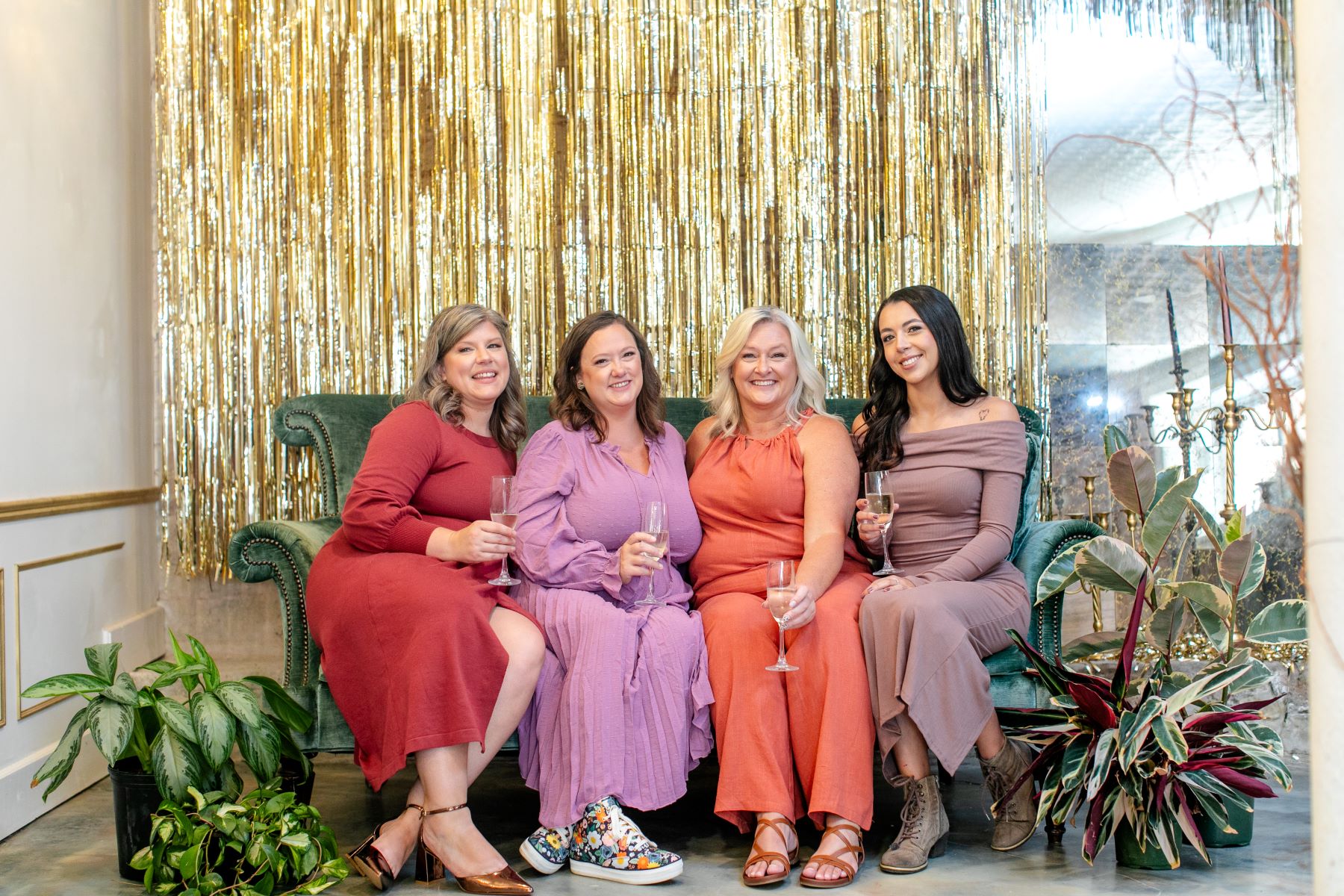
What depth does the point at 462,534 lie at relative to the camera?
2.36 metres

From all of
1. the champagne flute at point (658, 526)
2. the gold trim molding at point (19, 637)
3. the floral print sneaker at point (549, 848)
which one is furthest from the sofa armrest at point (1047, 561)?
the gold trim molding at point (19, 637)

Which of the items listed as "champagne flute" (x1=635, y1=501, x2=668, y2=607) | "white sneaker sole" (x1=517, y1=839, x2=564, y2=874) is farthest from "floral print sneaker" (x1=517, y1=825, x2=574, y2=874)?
"champagne flute" (x1=635, y1=501, x2=668, y2=607)

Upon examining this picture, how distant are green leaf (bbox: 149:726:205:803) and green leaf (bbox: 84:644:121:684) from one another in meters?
0.19

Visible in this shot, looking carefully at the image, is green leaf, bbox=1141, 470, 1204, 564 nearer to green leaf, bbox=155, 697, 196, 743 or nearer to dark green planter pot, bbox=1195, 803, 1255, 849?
dark green planter pot, bbox=1195, 803, 1255, 849

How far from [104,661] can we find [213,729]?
0.30 m

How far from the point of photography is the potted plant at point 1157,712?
217 centimetres

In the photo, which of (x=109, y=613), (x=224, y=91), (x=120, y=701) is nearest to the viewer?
(x=120, y=701)

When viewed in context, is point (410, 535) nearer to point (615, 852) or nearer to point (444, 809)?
point (444, 809)

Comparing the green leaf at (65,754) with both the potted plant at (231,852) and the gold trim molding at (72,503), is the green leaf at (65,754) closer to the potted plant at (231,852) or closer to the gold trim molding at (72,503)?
the potted plant at (231,852)

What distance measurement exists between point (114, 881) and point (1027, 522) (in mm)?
2231

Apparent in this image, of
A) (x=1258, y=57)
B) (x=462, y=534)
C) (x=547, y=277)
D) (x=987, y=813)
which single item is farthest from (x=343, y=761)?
(x=1258, y=57)

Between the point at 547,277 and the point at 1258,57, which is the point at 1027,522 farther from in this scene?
the point at 1258,57

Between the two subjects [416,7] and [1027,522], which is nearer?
[1027,522]

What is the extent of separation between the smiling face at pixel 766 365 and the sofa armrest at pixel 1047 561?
2.32ft
